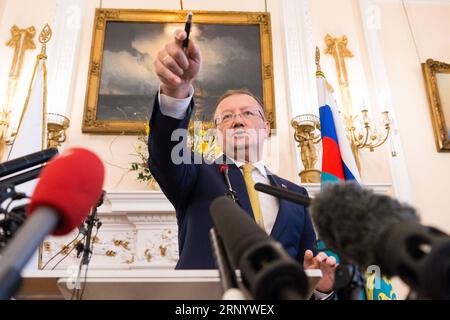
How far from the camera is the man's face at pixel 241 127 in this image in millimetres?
1601

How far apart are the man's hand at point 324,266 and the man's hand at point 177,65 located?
0.52 metres

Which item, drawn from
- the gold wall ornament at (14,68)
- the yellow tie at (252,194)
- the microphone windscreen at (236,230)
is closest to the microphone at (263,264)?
the microphone windscreen at (236,230)

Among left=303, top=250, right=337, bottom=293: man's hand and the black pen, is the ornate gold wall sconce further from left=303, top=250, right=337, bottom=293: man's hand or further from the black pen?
the black pen

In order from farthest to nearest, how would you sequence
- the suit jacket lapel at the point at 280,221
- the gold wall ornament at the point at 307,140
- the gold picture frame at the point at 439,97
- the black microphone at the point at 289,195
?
the gold picture frame at the point at 439,97 → the gold wall ornament at the point at 307,140 → the suit jacket lapel at the point at 280,221 → the black microphone at the point at 289,195

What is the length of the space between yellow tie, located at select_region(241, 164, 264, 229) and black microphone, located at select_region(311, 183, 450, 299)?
0.79 m

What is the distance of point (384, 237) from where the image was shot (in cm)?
36

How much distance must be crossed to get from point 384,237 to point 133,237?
258 centimetres

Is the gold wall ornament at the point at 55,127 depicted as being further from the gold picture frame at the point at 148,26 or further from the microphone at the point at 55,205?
the microphone at the point at 55,205

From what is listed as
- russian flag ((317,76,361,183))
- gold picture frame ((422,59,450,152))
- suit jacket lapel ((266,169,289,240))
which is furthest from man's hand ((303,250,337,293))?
gold picture frame ((422,59,450,152))

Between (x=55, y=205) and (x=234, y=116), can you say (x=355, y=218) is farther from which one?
(x=234, y=116)

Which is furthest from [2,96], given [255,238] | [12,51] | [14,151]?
[255,238]

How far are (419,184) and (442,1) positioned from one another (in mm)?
2258

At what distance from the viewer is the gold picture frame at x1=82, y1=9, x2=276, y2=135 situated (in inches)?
136
